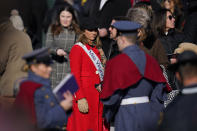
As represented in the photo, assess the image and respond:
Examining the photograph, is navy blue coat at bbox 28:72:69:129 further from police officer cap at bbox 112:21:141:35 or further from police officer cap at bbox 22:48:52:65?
police officer cap at bbox 112:21:141:35

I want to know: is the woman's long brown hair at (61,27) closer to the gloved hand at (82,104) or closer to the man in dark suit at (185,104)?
the gloved hand at (82,104)

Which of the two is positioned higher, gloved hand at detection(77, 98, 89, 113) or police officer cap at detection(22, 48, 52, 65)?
police officer cap at detection(22, 48, 52, 65)

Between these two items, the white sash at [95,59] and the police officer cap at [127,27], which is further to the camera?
the white sash at [95,59]

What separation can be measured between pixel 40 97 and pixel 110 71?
1652 millimetres

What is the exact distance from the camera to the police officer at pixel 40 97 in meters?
4.93

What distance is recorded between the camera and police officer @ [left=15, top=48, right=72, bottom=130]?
16.2ft

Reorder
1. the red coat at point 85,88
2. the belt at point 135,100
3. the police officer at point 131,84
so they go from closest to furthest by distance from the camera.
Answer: the police officer at point 131,84 → the belt at point 135,100 → the red coat at point 85,88

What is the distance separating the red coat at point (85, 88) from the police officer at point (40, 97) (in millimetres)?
2991

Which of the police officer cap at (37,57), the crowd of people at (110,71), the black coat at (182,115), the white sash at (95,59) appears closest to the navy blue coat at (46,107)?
the crowd of people at (110,71)

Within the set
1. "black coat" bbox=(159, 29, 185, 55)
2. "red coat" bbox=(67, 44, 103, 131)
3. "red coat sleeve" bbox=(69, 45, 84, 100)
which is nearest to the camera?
"red coat sleeve" bbox=(69, 45, 84, 100)

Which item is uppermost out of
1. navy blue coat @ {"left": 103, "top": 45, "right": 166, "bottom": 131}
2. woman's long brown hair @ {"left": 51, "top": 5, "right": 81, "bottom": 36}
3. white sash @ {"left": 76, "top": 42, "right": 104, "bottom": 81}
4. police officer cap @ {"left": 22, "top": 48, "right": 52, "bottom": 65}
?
woman's long brown hair @ {"left": 51, "top": 5, "right": 81, "bottom": 36}

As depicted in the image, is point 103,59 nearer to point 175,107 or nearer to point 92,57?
point 92,57

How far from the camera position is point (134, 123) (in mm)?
6555

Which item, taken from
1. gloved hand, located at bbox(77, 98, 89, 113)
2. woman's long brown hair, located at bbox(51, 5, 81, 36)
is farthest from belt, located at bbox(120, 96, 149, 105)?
woman's long brown hair, located at bbox(51, 5, 81, 36)
